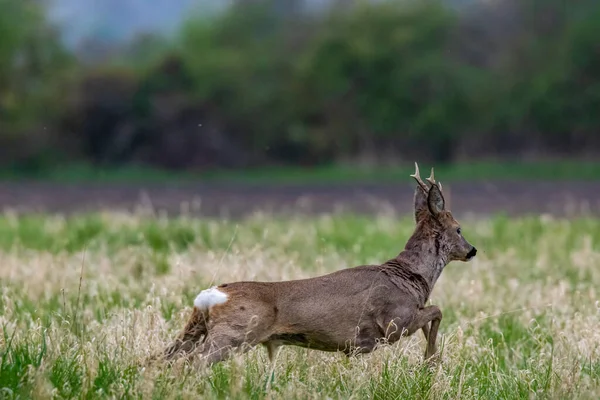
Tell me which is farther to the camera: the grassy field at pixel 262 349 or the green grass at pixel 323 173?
the green grass at pixel 323 173

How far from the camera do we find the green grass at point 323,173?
105 ft

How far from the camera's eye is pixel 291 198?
85.7ft

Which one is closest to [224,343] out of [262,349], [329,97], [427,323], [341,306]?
[341,306]

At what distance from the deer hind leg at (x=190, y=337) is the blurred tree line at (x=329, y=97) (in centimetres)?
3132

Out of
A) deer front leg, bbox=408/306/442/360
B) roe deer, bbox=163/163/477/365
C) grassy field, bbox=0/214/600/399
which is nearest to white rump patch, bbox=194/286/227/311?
roe deer, bbox=163/163/477/365

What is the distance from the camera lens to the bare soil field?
2150 centimetres

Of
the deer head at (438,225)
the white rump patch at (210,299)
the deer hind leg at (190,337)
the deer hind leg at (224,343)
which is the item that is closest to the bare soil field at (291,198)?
the deer head at (438,225)

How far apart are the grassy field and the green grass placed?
1847 centimetres

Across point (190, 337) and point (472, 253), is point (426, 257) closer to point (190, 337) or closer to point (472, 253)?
point (472, 253)

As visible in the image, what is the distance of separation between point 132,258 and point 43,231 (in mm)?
A: 3795

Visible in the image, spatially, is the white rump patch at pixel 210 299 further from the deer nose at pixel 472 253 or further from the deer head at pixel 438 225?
the deer nose at pixel 472 253

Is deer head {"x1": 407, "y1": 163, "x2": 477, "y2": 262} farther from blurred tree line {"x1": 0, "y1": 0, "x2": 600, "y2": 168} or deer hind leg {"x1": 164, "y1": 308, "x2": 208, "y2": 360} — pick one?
blurred tree line {"x1": 0, "y1": 0, "x2": 600, "y2": 168}

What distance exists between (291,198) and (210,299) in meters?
20.6

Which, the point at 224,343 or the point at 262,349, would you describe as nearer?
the point at 224,343
